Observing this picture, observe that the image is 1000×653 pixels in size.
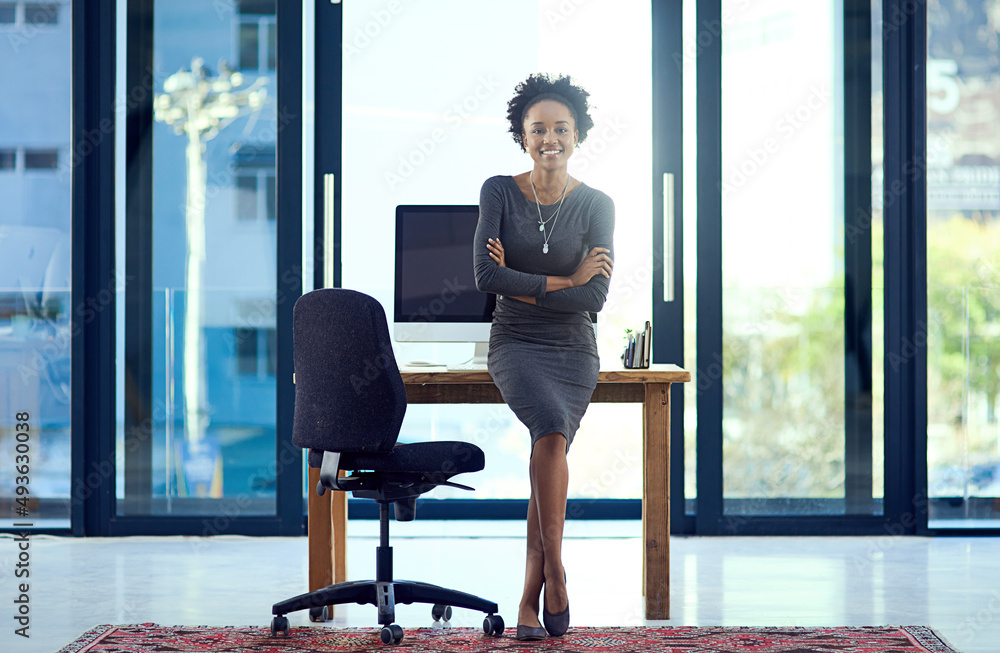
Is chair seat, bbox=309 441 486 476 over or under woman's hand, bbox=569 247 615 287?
under

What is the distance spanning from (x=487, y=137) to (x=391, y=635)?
2.42m

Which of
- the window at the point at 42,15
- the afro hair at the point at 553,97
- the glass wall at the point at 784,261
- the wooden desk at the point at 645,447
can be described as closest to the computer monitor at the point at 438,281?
the wooden desk at the point at 645,447

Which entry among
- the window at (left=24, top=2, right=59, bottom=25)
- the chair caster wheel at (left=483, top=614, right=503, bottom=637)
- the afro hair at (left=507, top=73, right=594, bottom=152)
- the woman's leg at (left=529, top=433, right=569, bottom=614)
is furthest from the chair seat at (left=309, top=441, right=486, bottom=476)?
the window at (left=24, top=2, right=59, bottom=25)

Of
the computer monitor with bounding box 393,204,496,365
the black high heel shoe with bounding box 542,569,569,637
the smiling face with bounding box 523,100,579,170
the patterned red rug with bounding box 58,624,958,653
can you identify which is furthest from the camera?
the computer monitor with bounding box 393,204,496,365

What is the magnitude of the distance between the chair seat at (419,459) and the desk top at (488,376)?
0.28 metres

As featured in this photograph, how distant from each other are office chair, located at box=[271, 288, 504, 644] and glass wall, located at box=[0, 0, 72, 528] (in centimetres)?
199

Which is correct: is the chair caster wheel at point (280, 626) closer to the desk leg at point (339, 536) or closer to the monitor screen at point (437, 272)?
the desk leg at point (339, 536)

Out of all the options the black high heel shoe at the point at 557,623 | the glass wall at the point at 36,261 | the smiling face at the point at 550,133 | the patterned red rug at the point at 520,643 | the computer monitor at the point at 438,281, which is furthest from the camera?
the glass wall at the point at 36,261

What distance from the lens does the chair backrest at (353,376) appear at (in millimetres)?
2439

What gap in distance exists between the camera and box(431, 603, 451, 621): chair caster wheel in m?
2.71

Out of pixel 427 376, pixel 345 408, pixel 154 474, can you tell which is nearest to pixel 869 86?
pixel 427 376

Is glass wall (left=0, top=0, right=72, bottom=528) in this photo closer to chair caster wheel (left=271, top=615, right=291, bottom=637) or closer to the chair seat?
chair caster wheel (left=271, top=615, right=291, bottom=637)

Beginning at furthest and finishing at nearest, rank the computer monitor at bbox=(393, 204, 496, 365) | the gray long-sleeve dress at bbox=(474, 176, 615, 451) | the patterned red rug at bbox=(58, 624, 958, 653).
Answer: the computer monitor at bbox=(393, 204, 496, 365) < the gray long-sleeve dress at bbox=(474, 176, 615, 451) < the patterned red rug at bbox=(58, 624, 958, 653)

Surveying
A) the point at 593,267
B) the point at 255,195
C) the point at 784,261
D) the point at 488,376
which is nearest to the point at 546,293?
the point at 593,267
